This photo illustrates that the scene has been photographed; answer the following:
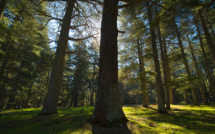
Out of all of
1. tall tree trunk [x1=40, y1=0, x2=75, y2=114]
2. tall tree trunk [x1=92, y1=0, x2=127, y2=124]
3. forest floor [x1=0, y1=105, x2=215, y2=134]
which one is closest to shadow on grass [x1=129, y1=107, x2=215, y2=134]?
forest floor [x1=0, y1=105, x2=215, y2=134]

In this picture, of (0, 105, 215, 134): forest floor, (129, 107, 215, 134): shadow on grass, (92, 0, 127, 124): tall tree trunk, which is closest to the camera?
(0, 105, 215, 134): forest floor

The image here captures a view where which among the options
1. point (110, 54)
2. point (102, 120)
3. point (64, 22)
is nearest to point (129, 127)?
point (102, 120)

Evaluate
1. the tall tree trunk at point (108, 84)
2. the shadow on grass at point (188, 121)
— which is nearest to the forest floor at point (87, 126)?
the shadow on grass at point (188, 121)

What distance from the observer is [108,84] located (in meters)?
3.16

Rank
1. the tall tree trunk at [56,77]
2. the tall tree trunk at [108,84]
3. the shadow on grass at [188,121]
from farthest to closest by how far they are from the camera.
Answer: the tall tree trunk at [56,77] → the shadow on grass at [188,121] → the tall tree trunk at [108,84]

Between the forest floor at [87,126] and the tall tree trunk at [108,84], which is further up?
the tall tree trunk at [108,84]

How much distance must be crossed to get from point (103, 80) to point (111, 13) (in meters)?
2.76

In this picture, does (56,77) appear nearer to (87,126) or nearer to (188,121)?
(87,126)

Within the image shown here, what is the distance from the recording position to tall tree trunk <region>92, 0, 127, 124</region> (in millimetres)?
2973

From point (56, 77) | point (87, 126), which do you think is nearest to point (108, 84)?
point (87, 126)

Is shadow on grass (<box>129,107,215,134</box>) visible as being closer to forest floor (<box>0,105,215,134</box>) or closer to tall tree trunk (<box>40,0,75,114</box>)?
forest floor (<box>0,105,215,134</box>)

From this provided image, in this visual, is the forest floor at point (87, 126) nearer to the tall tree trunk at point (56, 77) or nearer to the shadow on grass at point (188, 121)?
the shadow on grass at point (188, 121)

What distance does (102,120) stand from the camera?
289 cm

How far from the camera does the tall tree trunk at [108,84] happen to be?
2.97 meters
